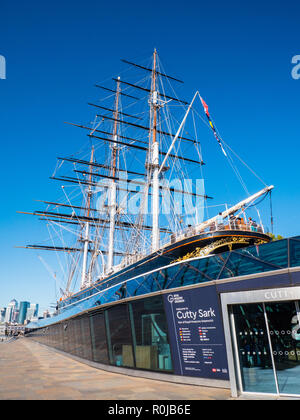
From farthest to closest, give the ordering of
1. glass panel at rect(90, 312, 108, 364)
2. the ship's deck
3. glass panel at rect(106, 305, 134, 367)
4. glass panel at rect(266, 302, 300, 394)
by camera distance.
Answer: glass panel at rect(90, 312, 108, 364) → glass panel at rect(106, 305, 134, 367) → the ship's deck → glass panel at rect(266, 302, 300, 394)

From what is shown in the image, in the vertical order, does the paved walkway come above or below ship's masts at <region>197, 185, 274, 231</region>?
below

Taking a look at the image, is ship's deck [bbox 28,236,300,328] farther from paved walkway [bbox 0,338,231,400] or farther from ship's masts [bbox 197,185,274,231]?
ship's masts [bbox 197,185,274,231]

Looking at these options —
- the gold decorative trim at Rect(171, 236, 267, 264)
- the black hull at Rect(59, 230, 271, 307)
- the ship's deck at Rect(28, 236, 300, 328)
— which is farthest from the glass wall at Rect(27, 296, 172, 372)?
the black hull at Rect(59, 230, 271, 307)

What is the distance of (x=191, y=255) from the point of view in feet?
56.7

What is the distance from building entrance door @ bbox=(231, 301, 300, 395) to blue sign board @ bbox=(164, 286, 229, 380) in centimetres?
64

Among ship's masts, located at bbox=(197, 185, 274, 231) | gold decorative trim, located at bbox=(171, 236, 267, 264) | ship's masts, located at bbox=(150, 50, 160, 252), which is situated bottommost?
gold decorative trim, located at bbox=(171, 236, 267, 264)

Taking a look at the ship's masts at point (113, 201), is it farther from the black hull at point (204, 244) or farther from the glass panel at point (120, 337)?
the glass panel at point (120, 337)

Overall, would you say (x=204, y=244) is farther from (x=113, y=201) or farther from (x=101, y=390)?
Answer: (x=113, y=201)

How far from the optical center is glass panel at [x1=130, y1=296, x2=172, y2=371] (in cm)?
954

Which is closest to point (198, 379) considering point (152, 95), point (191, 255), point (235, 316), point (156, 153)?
point (235, 316)

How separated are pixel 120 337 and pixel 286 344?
6701mm

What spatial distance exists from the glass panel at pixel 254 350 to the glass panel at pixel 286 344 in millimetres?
188
